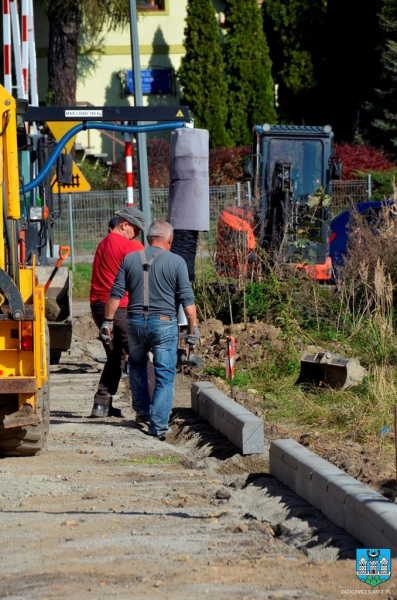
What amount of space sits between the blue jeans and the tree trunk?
2445 cm

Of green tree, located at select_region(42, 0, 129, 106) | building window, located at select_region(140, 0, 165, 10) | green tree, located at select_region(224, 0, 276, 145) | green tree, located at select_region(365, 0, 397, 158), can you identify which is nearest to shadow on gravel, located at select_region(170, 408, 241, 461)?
green tree, located at select_region(42, 0, 129, 106)

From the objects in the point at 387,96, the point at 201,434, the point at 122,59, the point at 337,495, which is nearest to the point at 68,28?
the point at 122,59

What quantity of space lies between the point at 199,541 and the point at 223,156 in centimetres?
2783

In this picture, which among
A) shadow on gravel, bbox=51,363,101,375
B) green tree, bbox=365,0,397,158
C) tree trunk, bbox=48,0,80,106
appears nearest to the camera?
shadow on gravel, bbox=51,363,101,375

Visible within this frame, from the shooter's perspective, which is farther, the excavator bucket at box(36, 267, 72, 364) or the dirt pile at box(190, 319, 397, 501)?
the excavator bucket at box(36, 267, 72, 364)

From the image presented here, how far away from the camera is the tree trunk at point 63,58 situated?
108 feet

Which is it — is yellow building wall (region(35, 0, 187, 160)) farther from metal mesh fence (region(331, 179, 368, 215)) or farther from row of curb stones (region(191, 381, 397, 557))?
row of curb stones (region(191, 381, 397, 557))

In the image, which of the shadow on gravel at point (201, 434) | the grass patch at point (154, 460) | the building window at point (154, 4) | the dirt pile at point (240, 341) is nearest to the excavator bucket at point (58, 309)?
the dirt pile at point (240, 341)

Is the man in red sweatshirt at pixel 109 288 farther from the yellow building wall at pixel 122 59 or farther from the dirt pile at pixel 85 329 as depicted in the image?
the yellow building wall at pixel 122 59

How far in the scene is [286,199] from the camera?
53.9ft

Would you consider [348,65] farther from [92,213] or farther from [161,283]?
[161,283]

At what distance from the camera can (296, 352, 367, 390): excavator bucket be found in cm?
1050

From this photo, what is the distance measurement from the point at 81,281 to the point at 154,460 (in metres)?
14.8

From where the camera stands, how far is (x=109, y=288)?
11039mm
